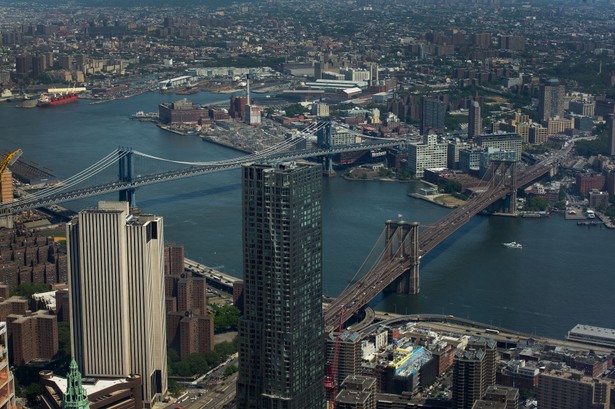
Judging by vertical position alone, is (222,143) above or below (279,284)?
below

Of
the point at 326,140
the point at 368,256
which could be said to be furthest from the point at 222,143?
the point at 368,256

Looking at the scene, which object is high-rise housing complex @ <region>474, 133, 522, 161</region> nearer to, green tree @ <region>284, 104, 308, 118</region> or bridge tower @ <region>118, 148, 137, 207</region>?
green tree @ <region>284, 104, 308, 118</region>

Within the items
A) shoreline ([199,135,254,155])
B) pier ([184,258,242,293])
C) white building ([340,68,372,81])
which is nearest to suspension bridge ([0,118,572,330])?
shoreline ([199,135,254,155])

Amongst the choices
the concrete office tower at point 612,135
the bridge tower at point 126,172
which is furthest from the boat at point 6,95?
the concrete office tower at point 612,135

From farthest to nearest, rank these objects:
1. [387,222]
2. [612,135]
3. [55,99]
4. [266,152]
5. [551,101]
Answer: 1. [55,99]
2. [551,101]
3. [612,135]
4. [266,152]
5. [387,222]

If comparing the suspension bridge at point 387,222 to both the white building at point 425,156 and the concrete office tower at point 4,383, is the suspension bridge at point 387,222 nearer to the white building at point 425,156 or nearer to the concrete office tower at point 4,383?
the white building at point 425,156

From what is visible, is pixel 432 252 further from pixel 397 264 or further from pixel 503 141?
pixel 503 141

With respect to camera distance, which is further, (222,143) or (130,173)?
(222,143)
